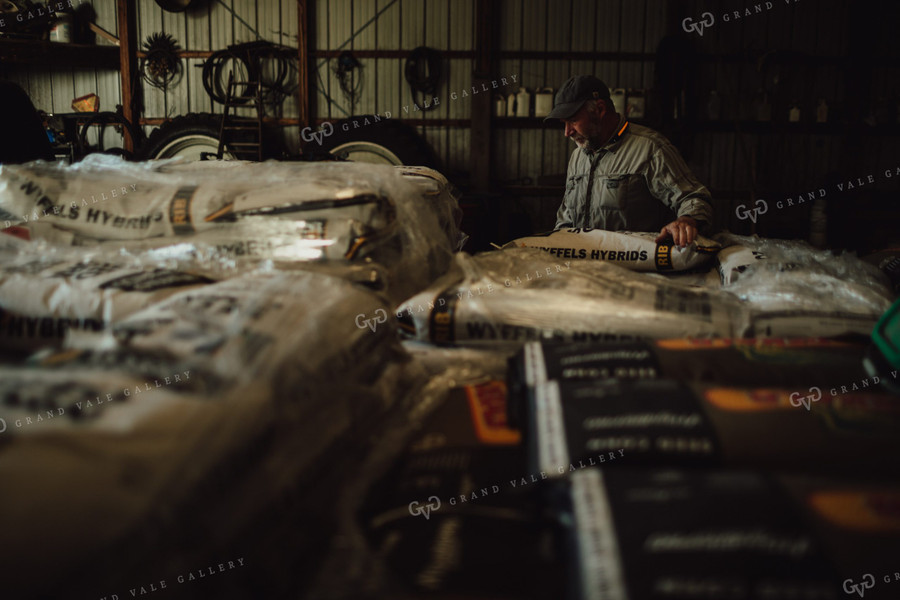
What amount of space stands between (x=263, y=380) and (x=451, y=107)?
24.1 feet

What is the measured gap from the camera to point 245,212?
1786 millimetres

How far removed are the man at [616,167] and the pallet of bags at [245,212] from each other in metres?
1.84

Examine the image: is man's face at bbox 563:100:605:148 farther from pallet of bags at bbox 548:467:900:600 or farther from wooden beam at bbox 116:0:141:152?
wooden beam at bbox 116:0:141:152

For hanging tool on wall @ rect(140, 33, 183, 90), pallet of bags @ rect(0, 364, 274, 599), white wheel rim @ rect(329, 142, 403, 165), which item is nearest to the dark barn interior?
pallet of bags @ rect(0, 364, 274, 599)

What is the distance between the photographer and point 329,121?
7816mm

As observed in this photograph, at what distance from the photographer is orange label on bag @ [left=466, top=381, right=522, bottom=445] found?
114cm

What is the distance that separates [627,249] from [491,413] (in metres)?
1.84

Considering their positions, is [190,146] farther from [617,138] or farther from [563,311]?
[563,311]

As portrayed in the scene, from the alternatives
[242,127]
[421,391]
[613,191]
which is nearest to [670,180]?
[613,191]

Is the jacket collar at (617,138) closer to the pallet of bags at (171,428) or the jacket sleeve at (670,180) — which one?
the jacket sleeve at (670,180)

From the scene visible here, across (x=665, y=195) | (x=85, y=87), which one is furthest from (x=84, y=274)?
(x=85, y=87)

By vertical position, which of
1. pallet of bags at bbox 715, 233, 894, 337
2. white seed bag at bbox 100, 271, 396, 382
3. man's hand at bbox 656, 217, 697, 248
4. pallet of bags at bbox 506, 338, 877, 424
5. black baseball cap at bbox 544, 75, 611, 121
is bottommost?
pallet of bags at bbox 506, 338, 877, 424

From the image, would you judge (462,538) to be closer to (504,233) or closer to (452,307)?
(452,307)

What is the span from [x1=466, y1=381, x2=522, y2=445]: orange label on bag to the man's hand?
1639mm
